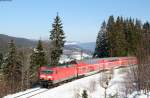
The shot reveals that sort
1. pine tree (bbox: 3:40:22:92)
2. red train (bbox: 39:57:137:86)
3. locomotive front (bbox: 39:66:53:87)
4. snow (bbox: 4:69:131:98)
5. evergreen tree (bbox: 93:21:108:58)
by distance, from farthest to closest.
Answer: evergreen tree (bbox: 93:21:108:58), pine tree (bbox: 3:40:22:92), red train (bbox: 39:57:137:86), locomotive front (bbox: 39:66:53:87), snow (bbox: 4:69:131:98)

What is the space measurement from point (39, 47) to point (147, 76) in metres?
28.6

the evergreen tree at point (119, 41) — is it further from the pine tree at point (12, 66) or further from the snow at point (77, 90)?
the snow at point (77, 90)

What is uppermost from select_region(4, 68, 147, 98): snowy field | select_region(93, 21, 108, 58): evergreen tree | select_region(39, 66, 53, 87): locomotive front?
select_region(93, 21, 108, 58): evergreen tree

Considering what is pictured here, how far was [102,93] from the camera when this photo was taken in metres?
39.6

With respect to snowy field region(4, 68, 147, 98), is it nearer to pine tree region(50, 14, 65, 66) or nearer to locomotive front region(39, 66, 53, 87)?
locomotive front region(39, 66, 53, 87)

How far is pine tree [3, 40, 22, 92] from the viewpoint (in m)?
56.4

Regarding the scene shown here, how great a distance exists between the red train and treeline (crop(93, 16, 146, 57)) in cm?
2226

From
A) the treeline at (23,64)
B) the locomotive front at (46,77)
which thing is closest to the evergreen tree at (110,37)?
the treeline at (23,64)

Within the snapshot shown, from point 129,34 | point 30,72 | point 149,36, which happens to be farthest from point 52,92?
point 129,34

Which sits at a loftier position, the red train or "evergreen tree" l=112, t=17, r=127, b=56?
"evergreen tree" l=112, t=17, r=127, b=56

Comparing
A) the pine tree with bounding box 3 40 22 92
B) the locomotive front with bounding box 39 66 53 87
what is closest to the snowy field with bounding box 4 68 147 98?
the locomotive front with bounding box 39 66 53 87

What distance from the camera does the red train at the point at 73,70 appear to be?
1515 inches

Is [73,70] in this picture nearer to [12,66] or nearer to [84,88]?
[84,88]

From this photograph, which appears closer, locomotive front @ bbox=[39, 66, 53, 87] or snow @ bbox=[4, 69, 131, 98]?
snow @ bbox=[4, 69, 131, 98]
